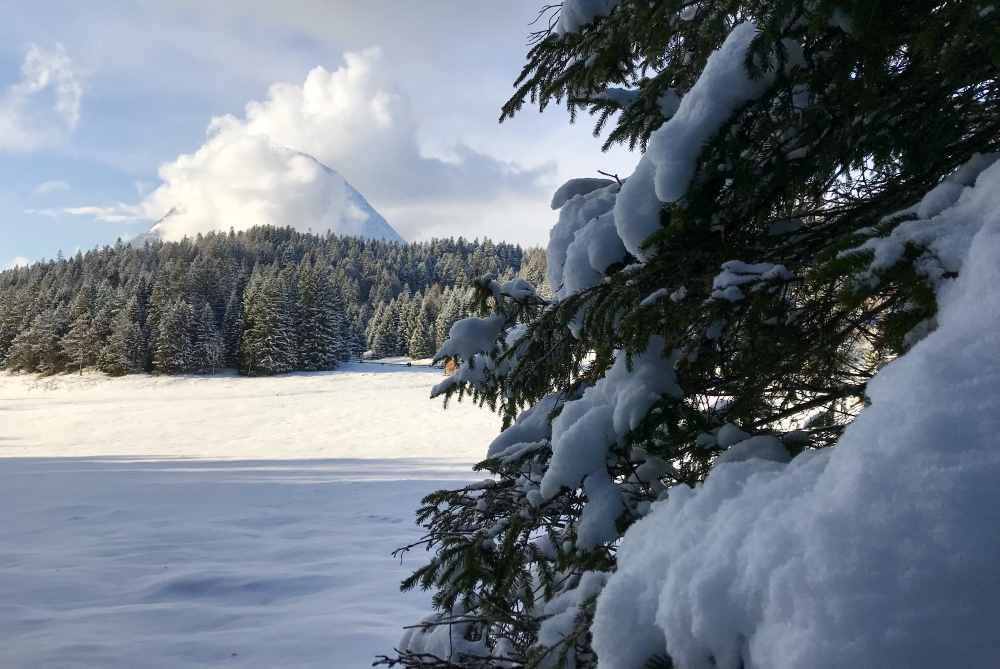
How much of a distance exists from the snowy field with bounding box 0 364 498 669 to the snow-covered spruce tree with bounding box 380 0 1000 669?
291 cm

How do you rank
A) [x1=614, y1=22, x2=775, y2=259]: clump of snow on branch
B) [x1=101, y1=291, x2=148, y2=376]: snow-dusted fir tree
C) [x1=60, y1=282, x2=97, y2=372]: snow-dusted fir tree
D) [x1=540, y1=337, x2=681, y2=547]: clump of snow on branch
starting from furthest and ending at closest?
1. [x1=60, y1=282, x2=97, y2=372]: snow-dusted fir tree
2. [x1=101, y1=291, x2=148, y2=376]: snow-dusted fir tree
3. [x1=540, y1=337, x2=681, y2=547]: clump of snow on branch
4. [x1=614, y1=22, x2=775, y2=259]: clump of snow on branch

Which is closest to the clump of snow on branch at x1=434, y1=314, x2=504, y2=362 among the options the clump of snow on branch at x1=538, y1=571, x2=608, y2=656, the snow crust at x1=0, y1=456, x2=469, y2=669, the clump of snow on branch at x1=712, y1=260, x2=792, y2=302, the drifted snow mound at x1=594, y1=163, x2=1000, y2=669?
the clump of snow on branch at x1=538, y1=571, x2=608, y2=656

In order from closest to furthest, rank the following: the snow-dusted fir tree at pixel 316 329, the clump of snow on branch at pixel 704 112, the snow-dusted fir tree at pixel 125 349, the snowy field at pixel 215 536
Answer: the clump of snow on branch at pixel 704 112, the snowy field at pixel 215 536, the snow-dusted fir tree at pixel 125 349, the snow-dusted fir tree at pixel 316 329

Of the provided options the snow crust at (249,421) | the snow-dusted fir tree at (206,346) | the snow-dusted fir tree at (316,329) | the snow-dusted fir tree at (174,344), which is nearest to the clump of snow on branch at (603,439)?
the snow crust at (249,421)

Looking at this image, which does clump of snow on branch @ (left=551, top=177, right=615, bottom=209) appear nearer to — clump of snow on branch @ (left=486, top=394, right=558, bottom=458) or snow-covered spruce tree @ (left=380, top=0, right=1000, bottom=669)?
snow-covered spruce tree @ (left=380, top=0, right=1000, bottom=669)

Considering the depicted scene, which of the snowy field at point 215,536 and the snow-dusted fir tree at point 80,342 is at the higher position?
the snow-dusted fir tree at point 80,342

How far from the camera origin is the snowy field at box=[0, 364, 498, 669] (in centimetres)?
485

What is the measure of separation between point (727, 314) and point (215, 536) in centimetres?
834

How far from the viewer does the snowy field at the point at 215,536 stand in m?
4.85

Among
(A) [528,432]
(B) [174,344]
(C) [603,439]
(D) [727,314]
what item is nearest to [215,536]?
(A) [528,432]

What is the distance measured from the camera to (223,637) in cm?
491

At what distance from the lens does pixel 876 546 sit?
0.88 meters

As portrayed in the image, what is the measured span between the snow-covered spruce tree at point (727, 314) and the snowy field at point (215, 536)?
2.91m

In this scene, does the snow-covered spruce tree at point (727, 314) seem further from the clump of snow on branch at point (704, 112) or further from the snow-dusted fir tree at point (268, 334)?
the snow-dusted fir tree at point (268, 334)
